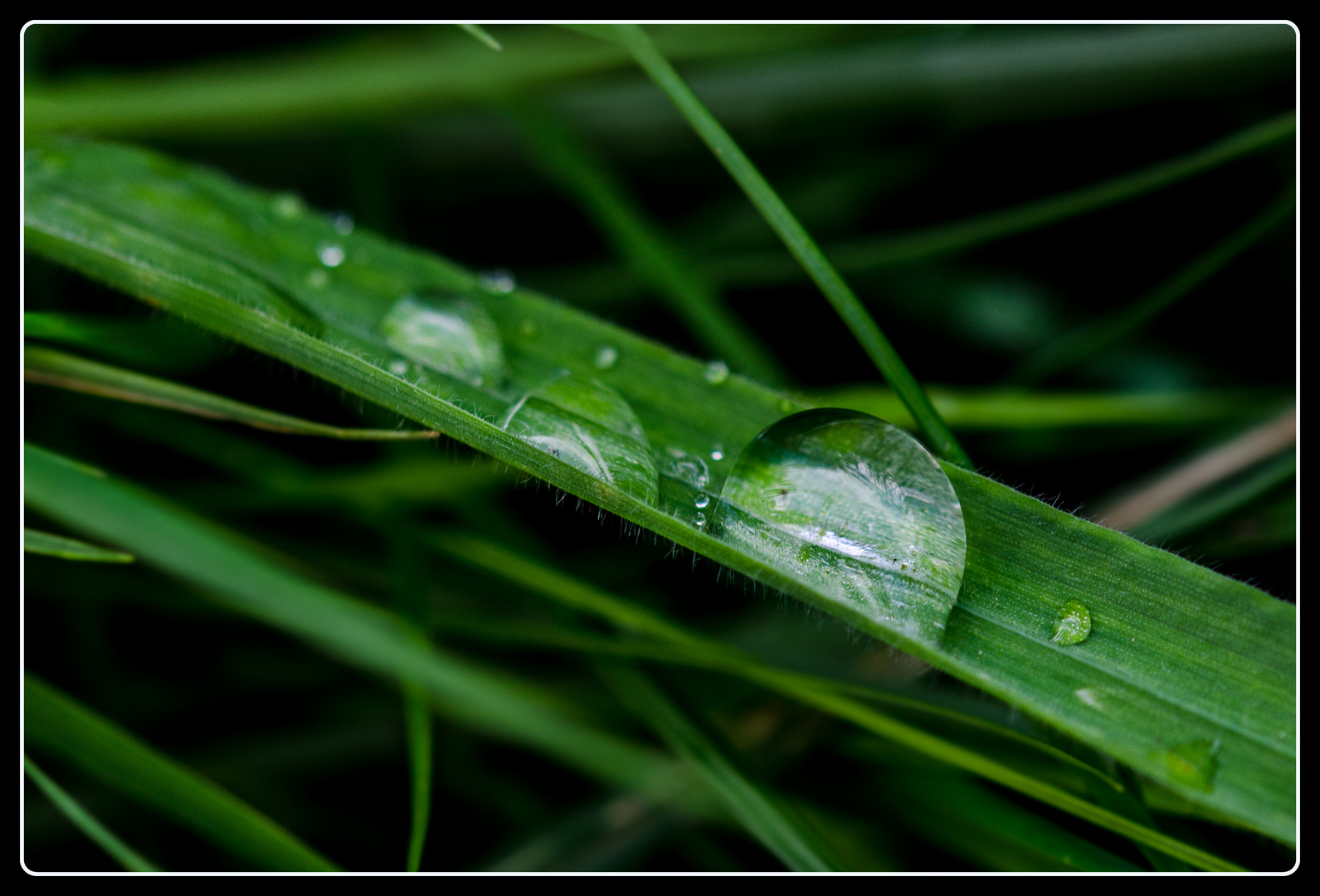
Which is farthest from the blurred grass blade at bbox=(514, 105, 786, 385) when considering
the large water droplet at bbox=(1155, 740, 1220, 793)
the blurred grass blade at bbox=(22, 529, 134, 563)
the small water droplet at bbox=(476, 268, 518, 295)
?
the blurred grass blade at bbox=(22, 529, 134, 563)

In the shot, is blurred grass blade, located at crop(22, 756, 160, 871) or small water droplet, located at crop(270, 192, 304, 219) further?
small water droplet, located at crop(270, 192, 304, 219)

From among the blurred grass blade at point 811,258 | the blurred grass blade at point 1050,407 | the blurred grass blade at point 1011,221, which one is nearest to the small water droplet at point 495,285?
the blurred grass blade at point 811,258

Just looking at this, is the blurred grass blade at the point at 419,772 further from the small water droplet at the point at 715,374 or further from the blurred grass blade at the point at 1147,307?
the blurred grass blade at the point at 1147,307

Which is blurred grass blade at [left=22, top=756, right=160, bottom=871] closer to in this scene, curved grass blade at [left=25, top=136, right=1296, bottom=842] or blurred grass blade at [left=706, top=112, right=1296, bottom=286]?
curved grass blade at [left=25, top=136, right=1296, bottom=842]

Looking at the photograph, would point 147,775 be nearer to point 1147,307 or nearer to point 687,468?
point 687,468

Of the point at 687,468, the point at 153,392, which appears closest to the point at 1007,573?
the point at 687,468

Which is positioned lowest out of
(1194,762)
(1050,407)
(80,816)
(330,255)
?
(80,816)

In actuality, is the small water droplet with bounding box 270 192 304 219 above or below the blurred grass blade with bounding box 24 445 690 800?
above
